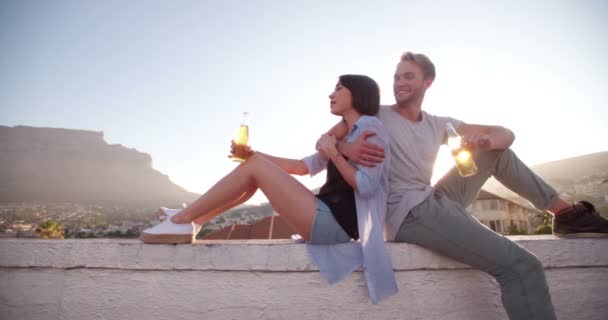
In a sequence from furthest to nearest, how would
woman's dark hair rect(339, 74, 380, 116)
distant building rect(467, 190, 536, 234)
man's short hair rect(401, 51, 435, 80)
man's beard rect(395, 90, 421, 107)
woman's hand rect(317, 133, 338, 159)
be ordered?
1. distant building rect(467, 190, 536, 234)
2. man's short hair rect(401, 51, 435, 80)
3. man's beard rect(395, 90, 421, 107)
4. woman's dark hair rect(339, 74, 380, 116)
5. woman's hand rect(317, 133, 338, 159)

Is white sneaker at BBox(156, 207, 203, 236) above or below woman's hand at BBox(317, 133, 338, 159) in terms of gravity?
below

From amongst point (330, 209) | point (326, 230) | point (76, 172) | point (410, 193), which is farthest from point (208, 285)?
point (76, 172)

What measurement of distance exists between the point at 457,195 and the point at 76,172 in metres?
125

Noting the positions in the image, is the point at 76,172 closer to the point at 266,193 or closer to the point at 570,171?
the point at 266,193

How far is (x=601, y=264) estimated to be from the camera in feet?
7.98

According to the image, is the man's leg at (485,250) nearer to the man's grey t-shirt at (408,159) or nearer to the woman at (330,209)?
the man's grey t-shirt at (408,159)

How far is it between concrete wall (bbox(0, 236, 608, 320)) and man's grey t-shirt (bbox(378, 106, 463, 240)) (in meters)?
0.30

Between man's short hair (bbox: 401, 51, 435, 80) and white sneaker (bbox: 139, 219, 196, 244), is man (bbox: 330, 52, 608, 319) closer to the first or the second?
man's short hair (bbox: 401, 51, 435, 80)

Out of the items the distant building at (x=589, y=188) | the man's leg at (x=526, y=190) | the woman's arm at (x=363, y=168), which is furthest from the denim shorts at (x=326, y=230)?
the distant building at (x=589, y=188)

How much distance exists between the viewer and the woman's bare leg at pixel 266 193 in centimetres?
228

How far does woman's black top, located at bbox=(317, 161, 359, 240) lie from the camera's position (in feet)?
7.55

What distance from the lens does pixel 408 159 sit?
8.33ft

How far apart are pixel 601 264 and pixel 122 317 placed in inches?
134

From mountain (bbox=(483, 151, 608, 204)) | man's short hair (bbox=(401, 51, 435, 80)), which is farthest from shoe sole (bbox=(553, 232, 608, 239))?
mountain (bbox=(483, 151, 608, 204))
